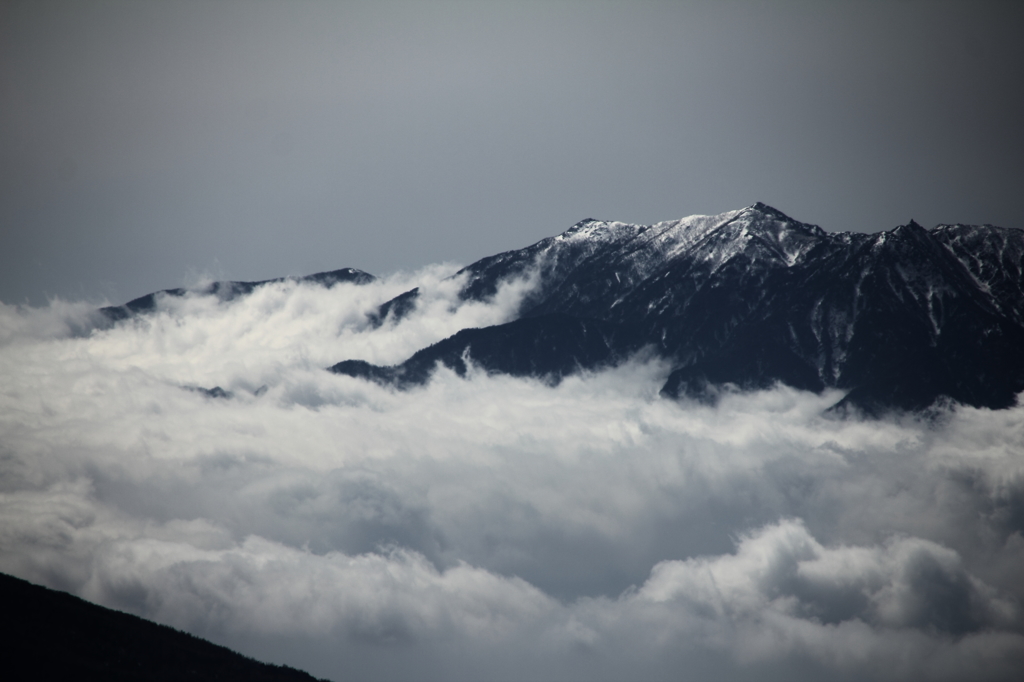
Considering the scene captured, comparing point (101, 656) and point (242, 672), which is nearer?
point (101, 656)

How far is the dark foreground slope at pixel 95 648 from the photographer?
13338 cm

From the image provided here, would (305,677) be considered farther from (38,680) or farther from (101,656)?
(38,680)

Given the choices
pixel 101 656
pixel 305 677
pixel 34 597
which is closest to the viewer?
pixel 101 656

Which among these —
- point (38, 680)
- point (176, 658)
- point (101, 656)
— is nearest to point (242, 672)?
point (176, 658)

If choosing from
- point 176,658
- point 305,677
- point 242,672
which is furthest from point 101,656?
point 305,677

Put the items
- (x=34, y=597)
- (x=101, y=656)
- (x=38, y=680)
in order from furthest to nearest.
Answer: (x=34, y=597)
(x=101, y=656)
(x=38, y=680)

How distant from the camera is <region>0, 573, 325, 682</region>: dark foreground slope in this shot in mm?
133375

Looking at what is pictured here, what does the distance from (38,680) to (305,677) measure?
4683 centimetres

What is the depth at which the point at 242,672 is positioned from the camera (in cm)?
15225

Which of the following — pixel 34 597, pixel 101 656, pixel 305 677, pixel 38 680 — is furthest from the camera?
pixel 305 677

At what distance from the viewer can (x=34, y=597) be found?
15200 cm

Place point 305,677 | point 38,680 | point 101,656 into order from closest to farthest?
point 38,680
point 101,656
point 305,677

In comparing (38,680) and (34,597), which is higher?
(34,597)

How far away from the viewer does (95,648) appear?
473ft
